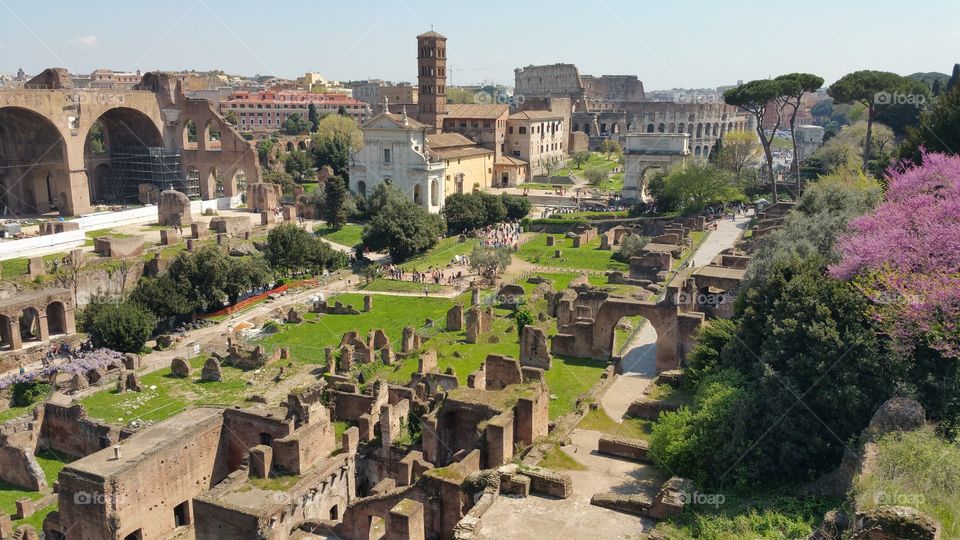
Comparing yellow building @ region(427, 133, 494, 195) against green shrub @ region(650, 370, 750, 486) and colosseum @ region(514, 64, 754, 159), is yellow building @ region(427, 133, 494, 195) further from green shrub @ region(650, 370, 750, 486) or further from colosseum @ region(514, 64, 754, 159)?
green shrub @ region(650, 370, 750, 486)

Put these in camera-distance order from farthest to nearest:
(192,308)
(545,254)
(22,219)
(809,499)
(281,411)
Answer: (22,219) < (545,254) < (192,308) < (281,411) < (809,499)

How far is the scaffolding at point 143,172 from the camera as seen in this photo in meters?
66.8

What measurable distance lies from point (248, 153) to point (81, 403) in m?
42.4

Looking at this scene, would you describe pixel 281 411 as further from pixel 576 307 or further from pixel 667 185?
pixel 667 185

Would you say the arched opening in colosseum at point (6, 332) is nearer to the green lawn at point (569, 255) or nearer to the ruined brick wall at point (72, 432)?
the ruined brick wall at point (72, 432)

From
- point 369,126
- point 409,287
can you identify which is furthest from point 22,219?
point 409,287

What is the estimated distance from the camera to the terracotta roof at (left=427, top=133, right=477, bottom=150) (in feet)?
232

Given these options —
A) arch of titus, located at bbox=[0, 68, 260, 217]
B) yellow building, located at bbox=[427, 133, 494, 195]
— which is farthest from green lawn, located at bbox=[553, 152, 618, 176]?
arch of titus, located at bbox=[0, 68, 260, 217]

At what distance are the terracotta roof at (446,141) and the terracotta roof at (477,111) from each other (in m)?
5.19

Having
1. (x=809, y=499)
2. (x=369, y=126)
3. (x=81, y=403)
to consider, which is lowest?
(x=81, y=403)

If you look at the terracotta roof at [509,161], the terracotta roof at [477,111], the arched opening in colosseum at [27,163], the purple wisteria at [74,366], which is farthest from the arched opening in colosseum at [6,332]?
the terracotta roof at [477,111]

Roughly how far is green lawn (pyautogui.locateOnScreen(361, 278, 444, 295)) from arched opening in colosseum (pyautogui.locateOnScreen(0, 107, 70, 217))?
101 feet

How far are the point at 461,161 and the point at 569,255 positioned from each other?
2725 cm

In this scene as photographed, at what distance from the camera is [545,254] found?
4903 cm
